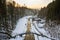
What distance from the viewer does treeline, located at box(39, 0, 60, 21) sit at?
2189 millimetres

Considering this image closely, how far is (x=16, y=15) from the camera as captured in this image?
2.16 metres

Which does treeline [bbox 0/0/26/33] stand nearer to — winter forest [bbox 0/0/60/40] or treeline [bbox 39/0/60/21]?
winter forest [bbox 0/0/60/40]

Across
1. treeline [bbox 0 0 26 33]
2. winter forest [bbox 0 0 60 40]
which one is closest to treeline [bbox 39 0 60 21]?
winter forest [bbox 0 0 60 40]

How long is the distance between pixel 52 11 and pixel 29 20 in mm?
357

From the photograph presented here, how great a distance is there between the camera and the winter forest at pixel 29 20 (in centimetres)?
211

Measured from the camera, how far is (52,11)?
2221 millimetres

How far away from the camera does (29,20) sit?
2.15 m

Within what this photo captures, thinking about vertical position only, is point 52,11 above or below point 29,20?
above

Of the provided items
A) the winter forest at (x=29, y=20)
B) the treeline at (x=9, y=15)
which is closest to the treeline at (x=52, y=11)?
the winter forest at (x=29, y=20)

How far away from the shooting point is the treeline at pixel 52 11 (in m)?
2.19

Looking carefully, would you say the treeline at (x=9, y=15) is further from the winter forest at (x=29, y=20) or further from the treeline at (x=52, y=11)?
the treeline at (x=52, y=11)

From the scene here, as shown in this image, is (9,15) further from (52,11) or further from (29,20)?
(52,11)

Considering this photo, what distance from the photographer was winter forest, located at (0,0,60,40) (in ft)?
6.91

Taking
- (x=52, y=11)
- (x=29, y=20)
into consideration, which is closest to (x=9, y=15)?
(x=29, y=20)
